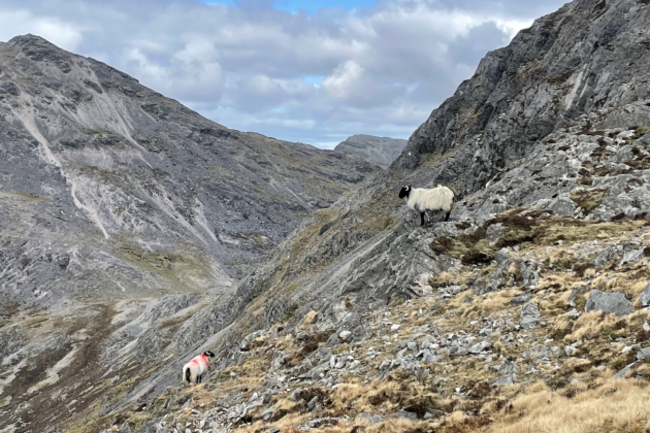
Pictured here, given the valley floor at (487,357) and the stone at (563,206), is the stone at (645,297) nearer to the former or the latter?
the valley floor at (487,357)

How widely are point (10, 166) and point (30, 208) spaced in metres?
41.3

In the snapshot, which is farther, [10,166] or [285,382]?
[10,166]

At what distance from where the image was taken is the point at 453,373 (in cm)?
1393

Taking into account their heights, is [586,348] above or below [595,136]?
below

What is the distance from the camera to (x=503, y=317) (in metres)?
16.4

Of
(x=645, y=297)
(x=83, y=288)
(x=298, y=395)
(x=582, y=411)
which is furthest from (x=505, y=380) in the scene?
(x=83, y=288)

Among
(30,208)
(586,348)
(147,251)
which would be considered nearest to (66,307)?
(147,251)

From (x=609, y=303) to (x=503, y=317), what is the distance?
3.69 m

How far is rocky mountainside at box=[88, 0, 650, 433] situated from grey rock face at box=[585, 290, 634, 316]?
4cm

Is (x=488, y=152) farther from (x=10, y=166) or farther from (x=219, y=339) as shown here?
(x=10, y=166)

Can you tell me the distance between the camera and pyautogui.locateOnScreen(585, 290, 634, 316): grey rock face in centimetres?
1327

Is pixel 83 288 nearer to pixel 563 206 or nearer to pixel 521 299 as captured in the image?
pixel 563 206

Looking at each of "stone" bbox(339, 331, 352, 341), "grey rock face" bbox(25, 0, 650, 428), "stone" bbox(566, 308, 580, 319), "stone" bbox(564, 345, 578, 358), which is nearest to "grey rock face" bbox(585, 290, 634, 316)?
"stone" bbox(566, 308, 580, 319)

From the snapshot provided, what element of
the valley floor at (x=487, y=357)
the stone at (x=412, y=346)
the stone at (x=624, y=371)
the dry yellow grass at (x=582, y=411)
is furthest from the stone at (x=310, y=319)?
the stone at (x=624, y=371)
